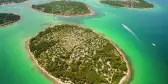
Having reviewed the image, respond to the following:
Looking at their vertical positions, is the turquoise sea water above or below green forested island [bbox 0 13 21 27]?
below

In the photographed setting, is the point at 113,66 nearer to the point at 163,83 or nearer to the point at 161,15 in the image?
the point at 163,83

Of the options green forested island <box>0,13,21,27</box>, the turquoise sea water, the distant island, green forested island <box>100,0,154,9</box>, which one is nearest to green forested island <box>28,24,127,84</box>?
the turquoise sea water

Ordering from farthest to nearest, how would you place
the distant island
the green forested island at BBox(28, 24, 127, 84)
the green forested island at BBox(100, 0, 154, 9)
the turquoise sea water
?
the green forested island at BBox(100, 0, 154, 9)
the distant island
the turquoise sea water
the green forested island at BBox(28, 24, 127, 84)

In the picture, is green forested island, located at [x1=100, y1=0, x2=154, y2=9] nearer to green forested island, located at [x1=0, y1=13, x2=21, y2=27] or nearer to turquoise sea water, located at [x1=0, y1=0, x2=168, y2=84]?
turquoise sea water, located at [x1=0, y1=0, x2=168, y2=84]

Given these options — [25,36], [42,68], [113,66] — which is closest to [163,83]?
[113,66]

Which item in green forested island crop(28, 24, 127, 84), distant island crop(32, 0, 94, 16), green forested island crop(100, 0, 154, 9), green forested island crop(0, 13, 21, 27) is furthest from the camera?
green forested island crop(100, 0, 154, 9)

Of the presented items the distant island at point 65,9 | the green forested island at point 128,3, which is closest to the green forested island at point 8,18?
the distant island at point 65,9

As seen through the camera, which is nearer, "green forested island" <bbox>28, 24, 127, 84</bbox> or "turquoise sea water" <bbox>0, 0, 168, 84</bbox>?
"green forested island" <bbox>28, 24, 127, 84</bbox>
